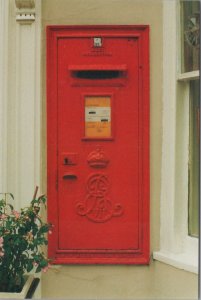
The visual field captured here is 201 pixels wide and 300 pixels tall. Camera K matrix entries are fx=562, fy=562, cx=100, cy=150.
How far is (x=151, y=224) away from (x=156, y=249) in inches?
8.7

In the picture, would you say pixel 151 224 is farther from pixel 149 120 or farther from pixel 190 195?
pixel 149 120

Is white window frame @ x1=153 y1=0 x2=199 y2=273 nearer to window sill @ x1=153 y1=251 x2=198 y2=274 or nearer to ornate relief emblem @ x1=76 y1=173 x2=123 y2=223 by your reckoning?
window sill @ x1=153 y1=251 x2=198 y2=274

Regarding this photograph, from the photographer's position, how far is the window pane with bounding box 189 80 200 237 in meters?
4.76

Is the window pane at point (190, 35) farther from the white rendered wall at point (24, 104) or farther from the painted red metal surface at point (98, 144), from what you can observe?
the white rendered wall at point (24, 104)

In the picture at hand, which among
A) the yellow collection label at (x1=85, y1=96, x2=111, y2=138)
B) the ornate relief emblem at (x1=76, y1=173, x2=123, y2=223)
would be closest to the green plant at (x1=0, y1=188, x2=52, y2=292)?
the ornate relief emblem at (x1=76, y1=173, x2=123, y2=223)

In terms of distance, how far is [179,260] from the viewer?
15.3 ft

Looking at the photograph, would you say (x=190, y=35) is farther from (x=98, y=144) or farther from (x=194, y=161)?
(x=98, y=144)

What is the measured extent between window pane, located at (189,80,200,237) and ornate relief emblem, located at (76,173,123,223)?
24.4 inches

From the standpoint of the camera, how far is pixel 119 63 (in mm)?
4836

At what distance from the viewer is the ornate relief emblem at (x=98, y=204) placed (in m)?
4.89

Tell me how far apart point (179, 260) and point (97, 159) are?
1092 mm

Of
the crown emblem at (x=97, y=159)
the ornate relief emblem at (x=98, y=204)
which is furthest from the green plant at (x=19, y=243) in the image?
the crown emblem at (x=97, y=159)

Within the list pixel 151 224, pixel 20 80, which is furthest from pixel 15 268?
pixel 20 80

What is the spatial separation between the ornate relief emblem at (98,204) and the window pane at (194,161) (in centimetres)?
62
